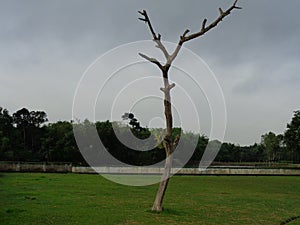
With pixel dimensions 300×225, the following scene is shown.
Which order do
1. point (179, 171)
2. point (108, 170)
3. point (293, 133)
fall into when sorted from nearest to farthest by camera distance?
point (108, 170)
point (179, 171)
point (293, 133)

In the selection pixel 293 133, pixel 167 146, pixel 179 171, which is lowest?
pixel 179 171

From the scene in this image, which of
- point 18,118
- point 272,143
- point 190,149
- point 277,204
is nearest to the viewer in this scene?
point 277,204

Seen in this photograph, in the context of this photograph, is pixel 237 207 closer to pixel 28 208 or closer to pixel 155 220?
pixel 155 220

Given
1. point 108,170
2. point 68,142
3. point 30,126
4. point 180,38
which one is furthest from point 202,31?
point 30,126

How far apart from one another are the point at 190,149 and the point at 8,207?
4648 centimetres

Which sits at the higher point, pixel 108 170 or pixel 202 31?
pixel 202 31

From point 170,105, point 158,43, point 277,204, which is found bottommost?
point 277,204

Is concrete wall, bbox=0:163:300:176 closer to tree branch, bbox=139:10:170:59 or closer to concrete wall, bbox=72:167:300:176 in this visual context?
concrete wall, bbox=72:167:300:176

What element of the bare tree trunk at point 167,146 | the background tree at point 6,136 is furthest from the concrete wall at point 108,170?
the bare tree trunk at point 167,146

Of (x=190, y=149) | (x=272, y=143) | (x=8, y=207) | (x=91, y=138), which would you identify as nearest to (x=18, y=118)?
(x=91, y=138)

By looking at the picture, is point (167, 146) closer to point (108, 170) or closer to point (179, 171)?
point (108, 170)

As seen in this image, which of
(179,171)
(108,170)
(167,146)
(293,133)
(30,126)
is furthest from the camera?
(30,126)

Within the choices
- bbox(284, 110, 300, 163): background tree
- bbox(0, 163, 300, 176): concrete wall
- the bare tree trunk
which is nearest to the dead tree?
the bare tree trunk

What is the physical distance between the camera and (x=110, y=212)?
14.9 meters
